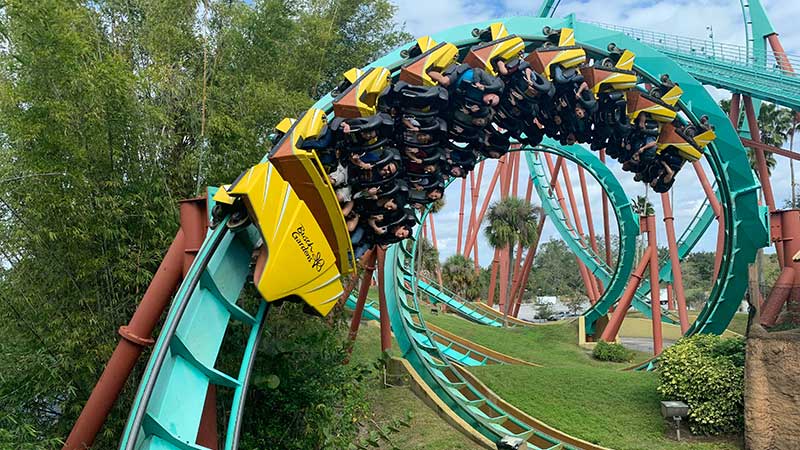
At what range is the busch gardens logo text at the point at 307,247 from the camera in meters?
4.15

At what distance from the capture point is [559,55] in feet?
20.2

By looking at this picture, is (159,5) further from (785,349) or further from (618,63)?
(785,349)

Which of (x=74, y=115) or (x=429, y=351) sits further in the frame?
(x=429, y=351)

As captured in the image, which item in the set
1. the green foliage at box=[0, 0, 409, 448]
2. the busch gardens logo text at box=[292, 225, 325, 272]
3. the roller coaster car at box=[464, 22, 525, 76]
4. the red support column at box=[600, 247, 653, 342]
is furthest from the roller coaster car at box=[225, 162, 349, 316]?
the red support column at box=[600, 247, 653, 342]

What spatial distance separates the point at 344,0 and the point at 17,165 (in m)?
5.37

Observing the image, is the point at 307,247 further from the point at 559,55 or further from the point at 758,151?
the point at 758,151

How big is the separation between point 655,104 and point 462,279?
19951mm

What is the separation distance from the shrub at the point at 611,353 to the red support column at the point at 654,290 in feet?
4.75

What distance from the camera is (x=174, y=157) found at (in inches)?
202

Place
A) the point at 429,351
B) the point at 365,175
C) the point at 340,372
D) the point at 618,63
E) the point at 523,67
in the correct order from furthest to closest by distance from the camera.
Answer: the point at 429,351, the point at 618,63, the point at 523,67, the point at 340,372, the point at 365,175

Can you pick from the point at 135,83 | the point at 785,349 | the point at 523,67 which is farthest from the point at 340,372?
the point at 785,349

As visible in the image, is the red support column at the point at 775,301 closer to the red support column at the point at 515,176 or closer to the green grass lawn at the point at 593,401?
the green grass lawn at the point at 593,401

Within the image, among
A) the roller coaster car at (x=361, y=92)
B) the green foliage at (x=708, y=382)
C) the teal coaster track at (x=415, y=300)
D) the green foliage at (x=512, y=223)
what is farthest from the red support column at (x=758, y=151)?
the roller coaster car at (x=361, y=92)

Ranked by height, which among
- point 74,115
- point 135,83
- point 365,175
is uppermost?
point 135,83
